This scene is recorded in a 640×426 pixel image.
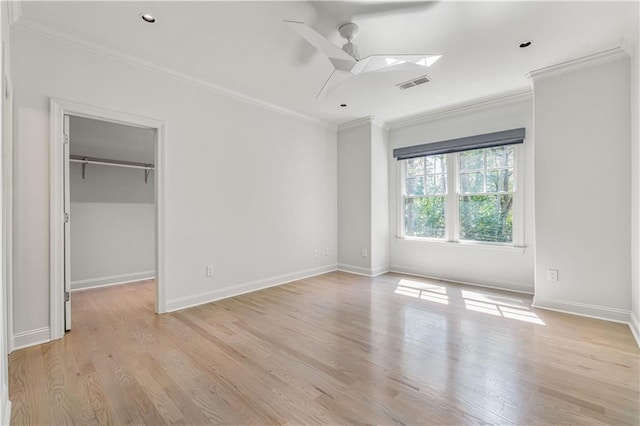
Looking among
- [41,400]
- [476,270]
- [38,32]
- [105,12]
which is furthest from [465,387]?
[38,32]

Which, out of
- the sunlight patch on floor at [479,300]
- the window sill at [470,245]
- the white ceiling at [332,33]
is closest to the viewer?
the white ceiling at [332,33]

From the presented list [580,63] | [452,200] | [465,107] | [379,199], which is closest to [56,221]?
[379,199]

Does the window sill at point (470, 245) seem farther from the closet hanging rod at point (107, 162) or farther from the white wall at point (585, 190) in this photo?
the closet hanging rod at point (107, 162)

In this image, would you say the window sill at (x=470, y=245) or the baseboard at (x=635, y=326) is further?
the window sill at (x=470, y=245)

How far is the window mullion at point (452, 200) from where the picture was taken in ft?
14.9

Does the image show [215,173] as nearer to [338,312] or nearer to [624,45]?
[338,312]

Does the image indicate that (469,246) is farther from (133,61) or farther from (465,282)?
(133,61)

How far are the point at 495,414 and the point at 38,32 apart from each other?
4341 millimetres

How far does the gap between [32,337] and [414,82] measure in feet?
15.0

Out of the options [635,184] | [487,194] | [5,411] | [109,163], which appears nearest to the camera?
[5,411]

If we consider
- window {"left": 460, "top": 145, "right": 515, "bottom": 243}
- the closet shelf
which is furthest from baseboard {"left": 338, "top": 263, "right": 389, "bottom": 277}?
the closet shelf

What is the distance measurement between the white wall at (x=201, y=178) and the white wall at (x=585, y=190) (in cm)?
314

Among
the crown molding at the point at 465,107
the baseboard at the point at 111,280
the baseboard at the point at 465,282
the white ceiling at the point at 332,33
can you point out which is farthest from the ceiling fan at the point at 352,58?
the baseboard at the point at 111,280

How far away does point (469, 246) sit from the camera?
436cm
